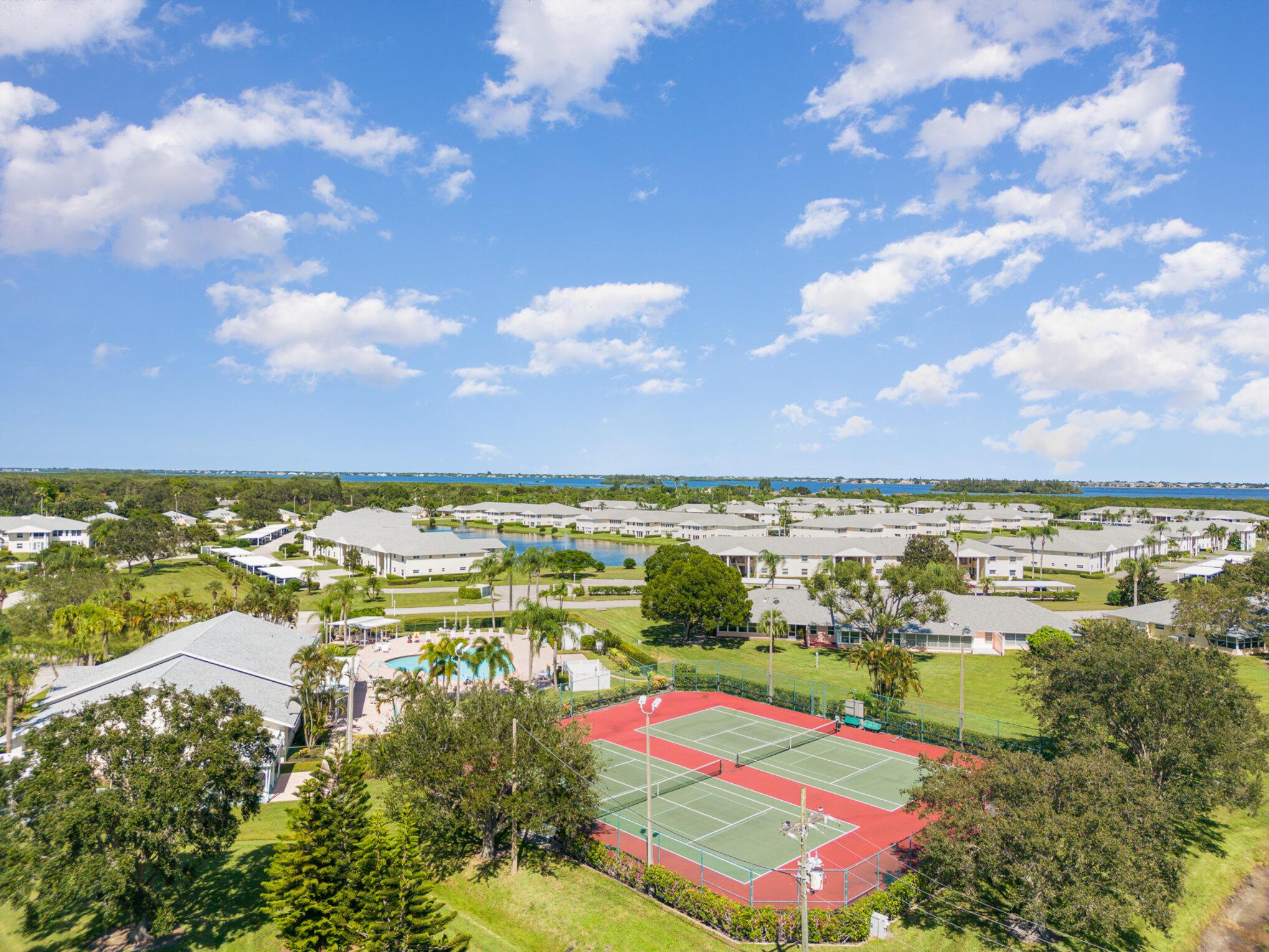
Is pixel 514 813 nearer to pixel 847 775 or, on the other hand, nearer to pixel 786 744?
pixel 847 775

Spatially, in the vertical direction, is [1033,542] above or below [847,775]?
above

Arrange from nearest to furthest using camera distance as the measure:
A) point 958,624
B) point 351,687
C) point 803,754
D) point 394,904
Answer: point 394,904
point 351,687
point 803,754
point 958,624

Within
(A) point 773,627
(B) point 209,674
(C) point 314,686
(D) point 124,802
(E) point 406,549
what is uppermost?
(D) point 124,802

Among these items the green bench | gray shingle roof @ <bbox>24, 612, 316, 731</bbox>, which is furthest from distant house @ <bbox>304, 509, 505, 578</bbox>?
the green bench

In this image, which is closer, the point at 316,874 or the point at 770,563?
the point at 316,874

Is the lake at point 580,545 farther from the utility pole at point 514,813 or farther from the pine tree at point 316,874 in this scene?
the pine tree at point 316,874

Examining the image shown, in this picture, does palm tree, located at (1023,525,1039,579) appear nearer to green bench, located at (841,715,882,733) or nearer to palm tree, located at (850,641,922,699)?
palm tree, located at (850,641,922,699)

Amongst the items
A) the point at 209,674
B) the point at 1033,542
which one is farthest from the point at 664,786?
the point at 1033,542

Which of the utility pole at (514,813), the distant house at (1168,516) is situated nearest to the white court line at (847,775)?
the utility pole at (514,813)
